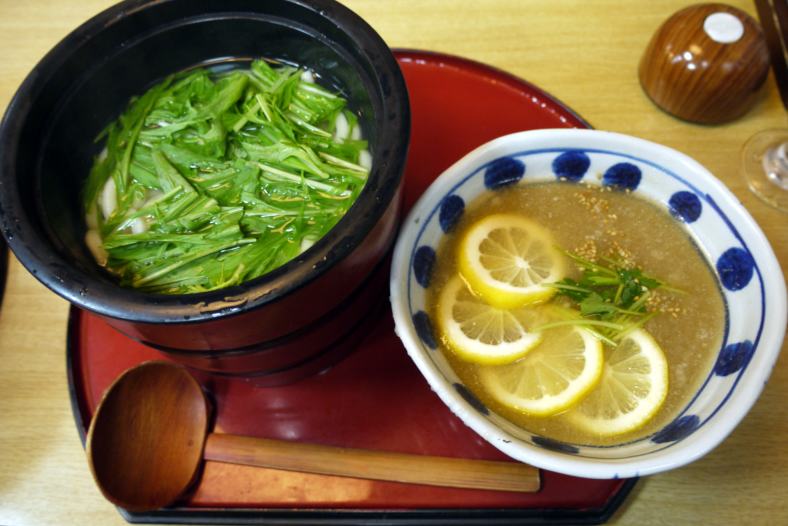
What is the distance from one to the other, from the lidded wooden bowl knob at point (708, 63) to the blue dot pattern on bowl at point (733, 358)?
2.26 feet

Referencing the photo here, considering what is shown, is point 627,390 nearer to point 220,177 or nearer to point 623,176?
point 623,176

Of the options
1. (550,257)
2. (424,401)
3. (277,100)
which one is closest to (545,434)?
(424,401)

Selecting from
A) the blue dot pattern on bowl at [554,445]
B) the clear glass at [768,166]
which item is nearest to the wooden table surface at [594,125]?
the clear glass at [768,166]

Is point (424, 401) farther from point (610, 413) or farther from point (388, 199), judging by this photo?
point (388, 199)

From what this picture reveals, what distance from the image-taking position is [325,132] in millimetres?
1256

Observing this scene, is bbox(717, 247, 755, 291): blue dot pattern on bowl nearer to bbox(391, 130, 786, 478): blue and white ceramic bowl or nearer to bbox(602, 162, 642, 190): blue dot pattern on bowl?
bbox(391, 130, 786, 478): blue and white ceramic bowl

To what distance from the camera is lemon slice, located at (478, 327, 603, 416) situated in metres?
1.09

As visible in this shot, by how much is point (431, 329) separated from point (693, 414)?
487 millimetres

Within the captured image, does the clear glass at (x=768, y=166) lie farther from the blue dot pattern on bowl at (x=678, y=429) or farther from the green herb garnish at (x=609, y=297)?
the blue dot pattern on bowl at (x=678, y=429)

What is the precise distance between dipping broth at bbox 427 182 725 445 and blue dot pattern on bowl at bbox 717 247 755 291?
3cm

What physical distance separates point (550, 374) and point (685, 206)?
1.52 ft

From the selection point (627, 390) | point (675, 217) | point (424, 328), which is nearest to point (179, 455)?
point (424, 328)

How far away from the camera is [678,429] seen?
1.01 metres

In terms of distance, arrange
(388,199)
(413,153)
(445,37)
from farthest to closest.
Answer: (445,37) < (413,153) < (388,199)
